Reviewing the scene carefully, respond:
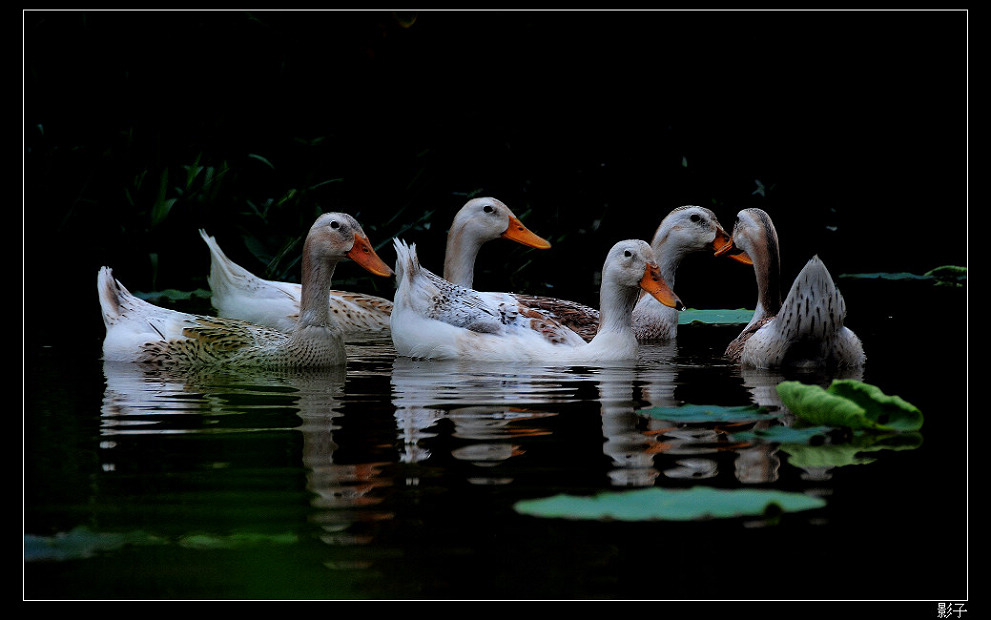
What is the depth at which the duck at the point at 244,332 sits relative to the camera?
799 cm

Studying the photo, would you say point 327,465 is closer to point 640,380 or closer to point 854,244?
point 640,380

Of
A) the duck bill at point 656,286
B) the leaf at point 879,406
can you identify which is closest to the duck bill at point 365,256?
the duck bill at point 656,286

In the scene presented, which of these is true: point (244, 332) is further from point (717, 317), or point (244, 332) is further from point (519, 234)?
point (717, 317)

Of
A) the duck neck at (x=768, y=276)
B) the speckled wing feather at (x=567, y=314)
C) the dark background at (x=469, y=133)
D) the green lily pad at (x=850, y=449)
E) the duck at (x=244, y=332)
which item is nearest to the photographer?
the green lily pad at (x=850, y=449)

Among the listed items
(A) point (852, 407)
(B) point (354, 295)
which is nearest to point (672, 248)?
(B) point (354, 295)

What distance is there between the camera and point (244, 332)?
8188 millimetres

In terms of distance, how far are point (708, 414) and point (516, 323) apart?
125 inches

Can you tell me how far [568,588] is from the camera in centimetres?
333

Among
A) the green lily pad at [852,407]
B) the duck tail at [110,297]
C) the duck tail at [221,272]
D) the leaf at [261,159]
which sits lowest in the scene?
the green lily pad at [852,407]

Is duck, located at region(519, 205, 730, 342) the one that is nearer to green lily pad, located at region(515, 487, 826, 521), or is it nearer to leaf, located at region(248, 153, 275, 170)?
leaf, located at region(248, 153, 275, 170)

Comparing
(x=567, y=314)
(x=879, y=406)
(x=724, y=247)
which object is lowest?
(x=879, y=406)

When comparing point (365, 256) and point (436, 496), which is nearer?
point (436, 496)

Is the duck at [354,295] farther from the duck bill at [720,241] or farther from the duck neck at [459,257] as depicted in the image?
the duck bill at [720,241]

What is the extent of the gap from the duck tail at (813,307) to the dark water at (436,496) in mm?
774
